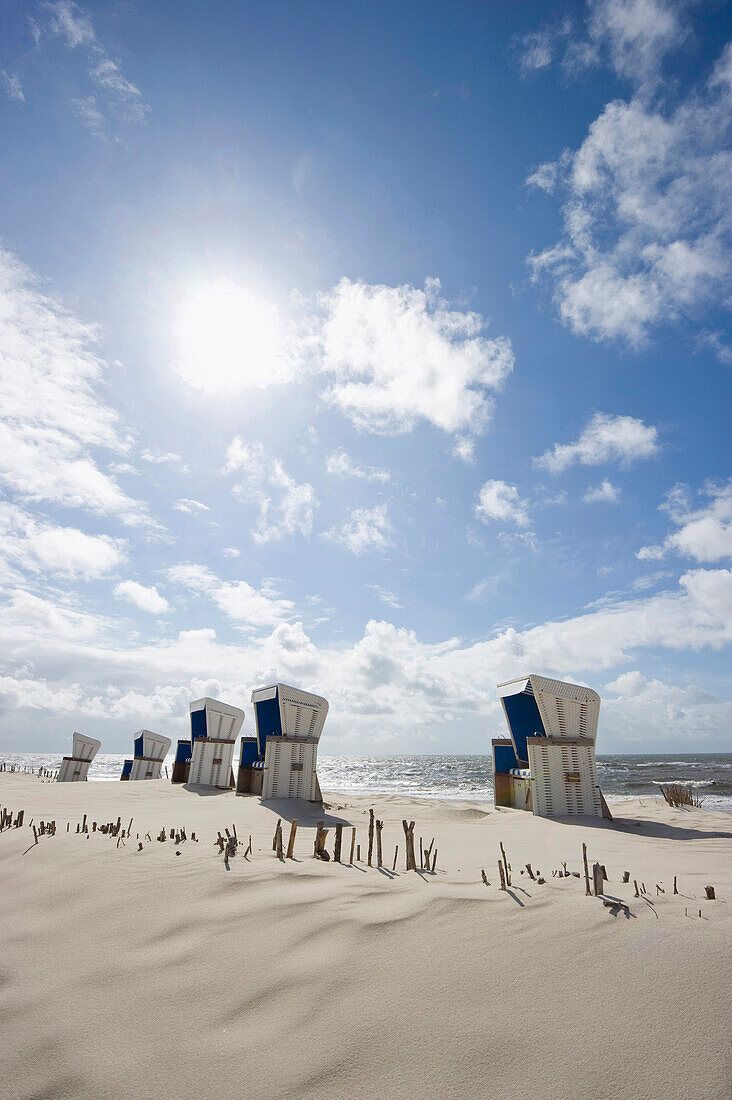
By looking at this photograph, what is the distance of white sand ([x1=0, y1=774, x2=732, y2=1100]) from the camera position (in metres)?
3.68

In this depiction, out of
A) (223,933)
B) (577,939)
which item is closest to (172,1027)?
(223,933)

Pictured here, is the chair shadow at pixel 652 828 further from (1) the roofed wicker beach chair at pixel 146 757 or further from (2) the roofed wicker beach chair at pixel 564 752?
(1) the roofed wicker beach chair at pixel 146 757

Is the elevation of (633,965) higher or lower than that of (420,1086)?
higher

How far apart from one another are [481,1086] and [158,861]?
6735mm

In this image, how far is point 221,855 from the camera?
9039 mm

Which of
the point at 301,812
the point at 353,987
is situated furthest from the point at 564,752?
the point at 353,987

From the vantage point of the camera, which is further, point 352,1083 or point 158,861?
point 158,861

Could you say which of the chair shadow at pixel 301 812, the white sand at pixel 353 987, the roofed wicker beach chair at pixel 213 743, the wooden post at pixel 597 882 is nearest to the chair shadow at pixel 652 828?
the chair shadow at pixel 301 812

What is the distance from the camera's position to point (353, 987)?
463 centimetres

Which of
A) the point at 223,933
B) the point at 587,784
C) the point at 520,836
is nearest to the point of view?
the point at 223,933

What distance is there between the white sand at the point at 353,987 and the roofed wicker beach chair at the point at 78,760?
3404cm

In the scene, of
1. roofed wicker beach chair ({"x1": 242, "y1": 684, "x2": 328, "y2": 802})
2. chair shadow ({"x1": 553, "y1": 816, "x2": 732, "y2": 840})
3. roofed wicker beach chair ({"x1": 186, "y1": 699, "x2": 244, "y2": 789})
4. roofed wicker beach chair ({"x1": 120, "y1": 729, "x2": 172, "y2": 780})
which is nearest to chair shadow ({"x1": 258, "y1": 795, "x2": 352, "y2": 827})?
roofed wicker beach chair ({"x1": 242, "y1": 684, "x2": 328, "y2": 802})

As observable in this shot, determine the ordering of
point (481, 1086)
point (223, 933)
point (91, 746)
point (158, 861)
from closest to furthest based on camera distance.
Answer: point (481, 1086) < point (223, 933) < point (158, 861) < point (91, 746)

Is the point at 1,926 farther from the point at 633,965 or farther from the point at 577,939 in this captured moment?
the point at 633,965
